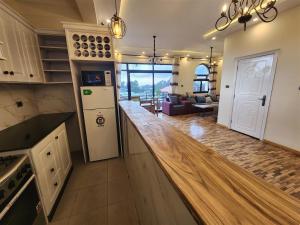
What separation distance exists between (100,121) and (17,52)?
141cm

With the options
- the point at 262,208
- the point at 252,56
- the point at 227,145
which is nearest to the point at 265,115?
the point at 227,145

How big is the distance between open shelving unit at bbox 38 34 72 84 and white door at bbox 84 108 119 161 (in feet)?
2.46

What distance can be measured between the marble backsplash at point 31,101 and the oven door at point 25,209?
99 centimetres

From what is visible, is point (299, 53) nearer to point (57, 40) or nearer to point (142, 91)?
point (57, 40)

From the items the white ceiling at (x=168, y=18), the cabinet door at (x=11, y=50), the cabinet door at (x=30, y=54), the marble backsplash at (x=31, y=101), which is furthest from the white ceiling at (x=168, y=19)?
the marble backsplash at (x=31, y=101)

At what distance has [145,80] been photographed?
7152 millimetres

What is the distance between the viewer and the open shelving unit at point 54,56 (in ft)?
7.48

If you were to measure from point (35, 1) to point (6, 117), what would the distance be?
80.6 inches

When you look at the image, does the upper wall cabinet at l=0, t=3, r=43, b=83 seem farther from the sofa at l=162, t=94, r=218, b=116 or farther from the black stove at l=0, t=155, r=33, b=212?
the sofa at l=162, t=94, r=218, b=116

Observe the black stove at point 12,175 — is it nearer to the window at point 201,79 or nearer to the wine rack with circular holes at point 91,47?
the wine rack with circular holes at point 91,47

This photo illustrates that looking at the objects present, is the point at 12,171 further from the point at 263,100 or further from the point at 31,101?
the point at 263,100

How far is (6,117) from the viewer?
172cm

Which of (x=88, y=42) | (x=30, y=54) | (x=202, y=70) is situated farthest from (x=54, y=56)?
(x=202, y=70)

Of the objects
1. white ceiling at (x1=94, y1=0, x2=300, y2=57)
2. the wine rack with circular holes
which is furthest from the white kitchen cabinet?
white ceiling at (x1=94, y1=0, x2=300, y2=57)
